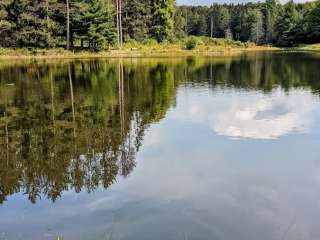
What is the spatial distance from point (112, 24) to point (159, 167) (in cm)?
6095

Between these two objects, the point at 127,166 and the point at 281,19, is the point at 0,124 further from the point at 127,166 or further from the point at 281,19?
the point at 281,19

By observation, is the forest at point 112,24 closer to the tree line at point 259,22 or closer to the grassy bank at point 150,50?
the tree line at point 259,22

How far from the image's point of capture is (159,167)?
1289 centimetres

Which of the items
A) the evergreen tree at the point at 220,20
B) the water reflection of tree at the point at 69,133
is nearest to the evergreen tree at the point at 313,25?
the evergreen tree at the point at 220,20

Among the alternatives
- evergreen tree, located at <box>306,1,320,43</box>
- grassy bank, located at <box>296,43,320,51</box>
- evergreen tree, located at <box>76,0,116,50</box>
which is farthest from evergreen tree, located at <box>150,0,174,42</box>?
evergreen tree, located at <box>306,1,320,43</box>

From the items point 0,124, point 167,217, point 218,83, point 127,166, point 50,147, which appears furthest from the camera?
point 218,83

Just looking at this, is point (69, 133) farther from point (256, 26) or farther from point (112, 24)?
point (256, 26)

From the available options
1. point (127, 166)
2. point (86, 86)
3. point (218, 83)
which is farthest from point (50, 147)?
point (218, 83)

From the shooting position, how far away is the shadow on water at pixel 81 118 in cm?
1206

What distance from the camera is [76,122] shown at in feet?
63.2

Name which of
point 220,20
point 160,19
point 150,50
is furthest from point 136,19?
point 220,20

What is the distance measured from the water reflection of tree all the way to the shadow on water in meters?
0.03

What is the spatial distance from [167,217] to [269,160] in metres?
5.10

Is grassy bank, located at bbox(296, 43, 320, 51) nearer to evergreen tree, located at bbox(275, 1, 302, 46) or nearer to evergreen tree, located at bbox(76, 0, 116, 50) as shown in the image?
evergreen tree, located at bbox(275, 1, 302, 46)
